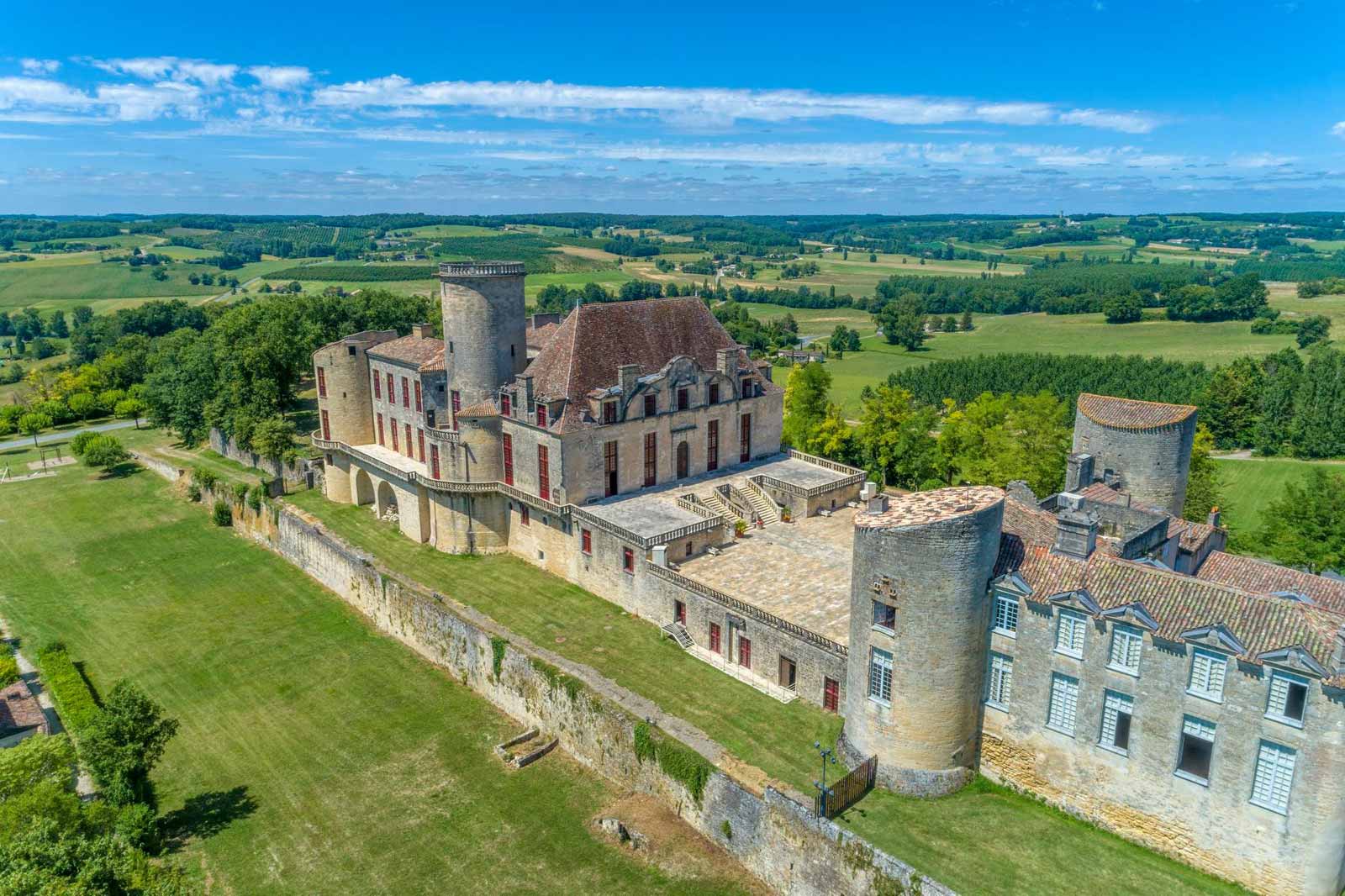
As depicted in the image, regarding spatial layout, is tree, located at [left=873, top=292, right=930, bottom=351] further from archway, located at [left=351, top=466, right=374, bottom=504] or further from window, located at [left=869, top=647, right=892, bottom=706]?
window, located at [left=869, top=647, right=892, bottom=706]

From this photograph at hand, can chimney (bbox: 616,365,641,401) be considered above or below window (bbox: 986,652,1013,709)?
above

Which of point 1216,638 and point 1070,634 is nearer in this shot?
point 1216,638

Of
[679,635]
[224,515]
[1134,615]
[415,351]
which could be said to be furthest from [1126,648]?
[224,515]

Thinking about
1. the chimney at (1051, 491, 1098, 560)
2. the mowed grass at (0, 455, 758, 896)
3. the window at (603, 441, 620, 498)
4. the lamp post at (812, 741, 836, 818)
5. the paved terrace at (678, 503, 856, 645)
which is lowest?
the mowed grass at (0, 455, 758, 896)

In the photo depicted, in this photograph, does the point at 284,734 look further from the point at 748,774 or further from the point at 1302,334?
the point at 1302,334

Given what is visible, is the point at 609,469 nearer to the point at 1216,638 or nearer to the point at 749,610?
the point at 749,610

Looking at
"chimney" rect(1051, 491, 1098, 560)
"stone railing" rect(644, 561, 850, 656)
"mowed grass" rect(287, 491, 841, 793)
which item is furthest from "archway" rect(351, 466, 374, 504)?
"chimney" rect(1051, 491, 1098, 560)
